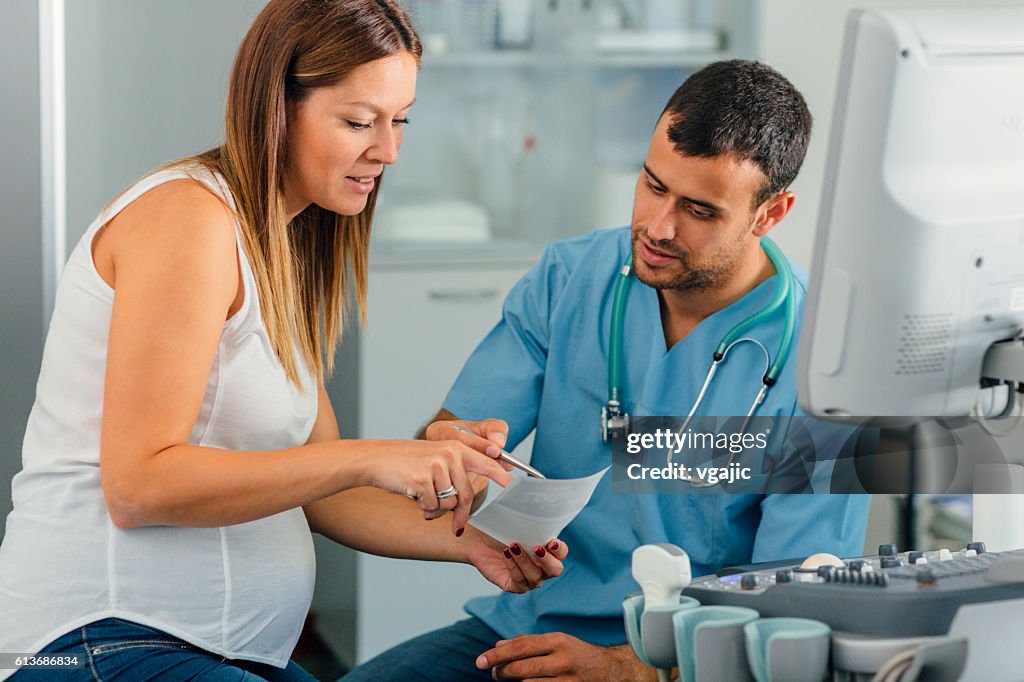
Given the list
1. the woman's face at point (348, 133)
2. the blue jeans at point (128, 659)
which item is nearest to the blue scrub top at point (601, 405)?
the woman's face at point (348, 133)

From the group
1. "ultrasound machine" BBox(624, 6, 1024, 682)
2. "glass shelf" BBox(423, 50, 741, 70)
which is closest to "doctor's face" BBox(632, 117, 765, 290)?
"ultrasound machine" BBox(624, 6, 1024, 682)

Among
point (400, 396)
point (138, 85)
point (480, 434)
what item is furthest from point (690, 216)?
point (400, 396)

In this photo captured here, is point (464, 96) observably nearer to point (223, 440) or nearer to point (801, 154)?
point (801, 154)

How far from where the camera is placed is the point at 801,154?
5.16 feet

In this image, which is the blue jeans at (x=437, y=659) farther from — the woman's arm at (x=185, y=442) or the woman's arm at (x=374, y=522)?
the woman's arm at (x=185, y=442)

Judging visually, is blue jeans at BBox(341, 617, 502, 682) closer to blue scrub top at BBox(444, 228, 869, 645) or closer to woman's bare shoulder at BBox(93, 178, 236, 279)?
blue scrub top at BBox(444, 228, 869, 645)

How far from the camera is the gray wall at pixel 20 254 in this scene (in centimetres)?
189

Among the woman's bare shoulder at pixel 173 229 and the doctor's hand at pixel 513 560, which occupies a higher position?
the woman's bare shoulder at pixel 173 229

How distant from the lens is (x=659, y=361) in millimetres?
1512

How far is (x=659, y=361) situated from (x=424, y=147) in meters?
1.46

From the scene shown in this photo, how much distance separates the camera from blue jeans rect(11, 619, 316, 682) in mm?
1160

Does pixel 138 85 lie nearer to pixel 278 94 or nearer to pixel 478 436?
pixel 278 94

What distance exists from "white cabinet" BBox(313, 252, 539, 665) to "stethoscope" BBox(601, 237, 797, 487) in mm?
1052

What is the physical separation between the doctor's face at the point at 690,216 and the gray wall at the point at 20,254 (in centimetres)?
104
